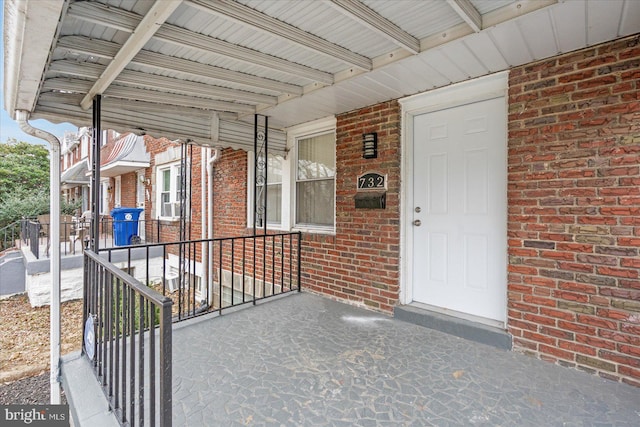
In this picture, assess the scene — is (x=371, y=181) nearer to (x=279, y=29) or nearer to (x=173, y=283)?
(x=279, y=29)

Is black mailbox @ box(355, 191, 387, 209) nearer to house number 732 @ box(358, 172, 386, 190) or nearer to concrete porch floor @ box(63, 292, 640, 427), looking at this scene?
house number 732 @ box(358, 172, 386, 190)

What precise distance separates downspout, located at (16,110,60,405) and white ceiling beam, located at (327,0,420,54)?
273 cm

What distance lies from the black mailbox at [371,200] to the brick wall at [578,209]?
1.20 m

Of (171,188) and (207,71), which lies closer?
(207,71)

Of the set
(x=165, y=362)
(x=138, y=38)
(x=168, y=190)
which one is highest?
(x=138, y=38)

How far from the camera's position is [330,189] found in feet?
13.5

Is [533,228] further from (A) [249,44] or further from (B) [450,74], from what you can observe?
(A) [249,44]

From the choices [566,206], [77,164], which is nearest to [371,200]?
[566,206]


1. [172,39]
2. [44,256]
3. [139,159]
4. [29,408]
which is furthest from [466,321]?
[139,159]

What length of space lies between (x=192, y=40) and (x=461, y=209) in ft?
8.61

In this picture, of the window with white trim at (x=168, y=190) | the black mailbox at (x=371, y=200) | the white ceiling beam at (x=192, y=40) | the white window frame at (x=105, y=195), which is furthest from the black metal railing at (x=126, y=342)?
the white window frame at (x=105, y=195)

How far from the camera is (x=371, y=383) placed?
2.08m

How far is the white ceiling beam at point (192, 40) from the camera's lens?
1.71 meters

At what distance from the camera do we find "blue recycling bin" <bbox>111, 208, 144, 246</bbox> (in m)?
7.59
